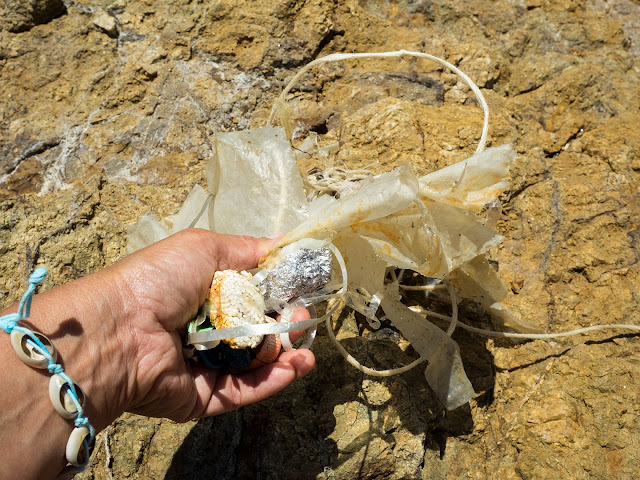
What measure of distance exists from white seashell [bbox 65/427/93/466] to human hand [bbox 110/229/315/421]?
5.7 inches

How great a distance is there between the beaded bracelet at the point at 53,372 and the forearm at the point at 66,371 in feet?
0.06

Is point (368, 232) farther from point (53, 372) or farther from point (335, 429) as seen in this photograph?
point (53, 372)

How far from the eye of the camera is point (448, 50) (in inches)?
76.4

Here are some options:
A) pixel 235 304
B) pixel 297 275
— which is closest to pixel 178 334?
pixel 235 304

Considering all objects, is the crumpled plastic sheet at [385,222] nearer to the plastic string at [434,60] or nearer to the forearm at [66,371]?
the plastic string at [434,60]

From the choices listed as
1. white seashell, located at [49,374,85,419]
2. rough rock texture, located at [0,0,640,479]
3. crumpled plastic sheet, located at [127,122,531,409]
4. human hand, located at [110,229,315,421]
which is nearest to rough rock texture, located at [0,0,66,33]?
rough rock texture, located at [0,0,640,479]

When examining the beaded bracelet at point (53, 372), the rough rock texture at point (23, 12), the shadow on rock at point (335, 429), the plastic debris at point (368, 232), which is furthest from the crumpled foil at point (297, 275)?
the rough rock texture at point (23, 12)

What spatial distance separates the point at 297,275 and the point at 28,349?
1.88ft

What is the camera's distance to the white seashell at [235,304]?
1.15 metres

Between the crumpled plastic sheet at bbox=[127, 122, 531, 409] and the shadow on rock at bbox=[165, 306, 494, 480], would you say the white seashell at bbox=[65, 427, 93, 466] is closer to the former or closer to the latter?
the shadow on rock at bbox=[165, 306, 494, 480]

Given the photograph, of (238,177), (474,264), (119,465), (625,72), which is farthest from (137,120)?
(625,72)

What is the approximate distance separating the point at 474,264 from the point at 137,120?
4.08 feet

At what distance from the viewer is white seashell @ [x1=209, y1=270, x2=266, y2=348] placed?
1.15 metres

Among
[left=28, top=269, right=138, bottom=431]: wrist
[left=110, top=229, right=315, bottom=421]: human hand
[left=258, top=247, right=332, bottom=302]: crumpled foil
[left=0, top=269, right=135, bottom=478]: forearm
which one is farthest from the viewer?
[left=258, top=247, right=332, bottom=302]: crumpled foil
